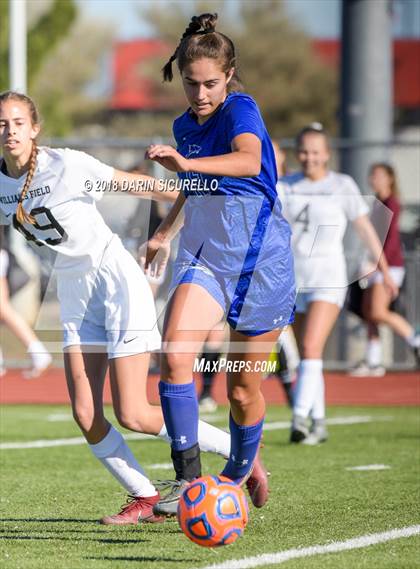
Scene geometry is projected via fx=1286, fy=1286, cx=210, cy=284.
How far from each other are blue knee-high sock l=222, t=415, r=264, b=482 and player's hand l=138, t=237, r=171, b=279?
779 mm

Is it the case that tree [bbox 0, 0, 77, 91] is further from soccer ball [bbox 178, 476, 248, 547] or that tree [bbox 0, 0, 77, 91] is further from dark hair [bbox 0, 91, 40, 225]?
soccer ball [bbox 178, 476, 248, 547]

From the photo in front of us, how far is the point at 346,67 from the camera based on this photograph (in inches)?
624

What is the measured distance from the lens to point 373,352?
A: 14656mm

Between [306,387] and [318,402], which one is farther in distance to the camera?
[318,402]

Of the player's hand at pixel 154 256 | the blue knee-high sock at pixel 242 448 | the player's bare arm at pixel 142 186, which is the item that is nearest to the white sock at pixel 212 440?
the blue knee-high sock at pixel 242 448

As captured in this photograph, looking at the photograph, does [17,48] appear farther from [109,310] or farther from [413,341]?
[109,310]

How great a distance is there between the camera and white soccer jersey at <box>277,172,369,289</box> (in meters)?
9.52

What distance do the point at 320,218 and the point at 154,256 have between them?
3.84 m

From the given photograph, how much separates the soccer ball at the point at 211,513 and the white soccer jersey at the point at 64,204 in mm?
1409

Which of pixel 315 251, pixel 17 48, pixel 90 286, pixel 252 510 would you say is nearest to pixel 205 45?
pixel 90 286

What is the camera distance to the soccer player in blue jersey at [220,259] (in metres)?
5.55

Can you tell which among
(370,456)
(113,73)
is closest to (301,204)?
(370,456)

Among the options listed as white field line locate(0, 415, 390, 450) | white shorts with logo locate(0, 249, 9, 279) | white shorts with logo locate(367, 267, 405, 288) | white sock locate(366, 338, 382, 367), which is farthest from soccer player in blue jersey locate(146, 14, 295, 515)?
white sock locate(366, 338, 382, 367)

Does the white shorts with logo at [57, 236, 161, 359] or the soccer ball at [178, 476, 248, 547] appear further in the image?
the white shorts with logo at [57, 236, 161, 359]
